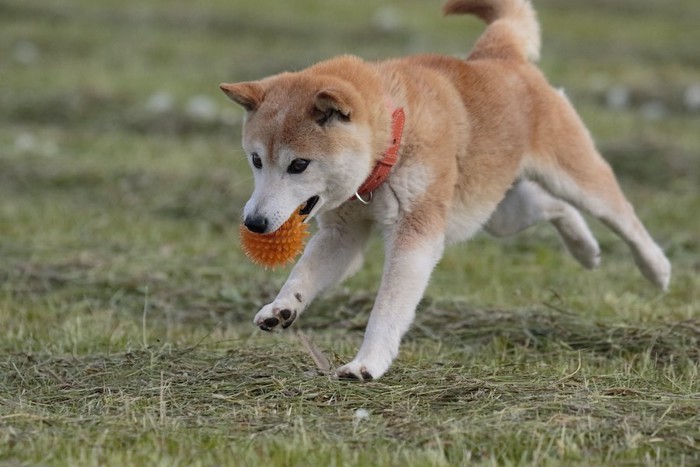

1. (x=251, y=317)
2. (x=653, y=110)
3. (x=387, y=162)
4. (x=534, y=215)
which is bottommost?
(x=653, y=110)

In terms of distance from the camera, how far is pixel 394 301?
5547 mm

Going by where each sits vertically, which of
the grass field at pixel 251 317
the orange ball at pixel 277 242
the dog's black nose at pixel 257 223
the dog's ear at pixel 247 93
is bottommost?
the grass field at pixel 251 317

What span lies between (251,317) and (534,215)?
178 centimetres

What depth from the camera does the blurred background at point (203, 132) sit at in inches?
314

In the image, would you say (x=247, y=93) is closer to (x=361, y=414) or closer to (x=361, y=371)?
(x=361, y=371)

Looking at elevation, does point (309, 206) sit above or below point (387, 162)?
below

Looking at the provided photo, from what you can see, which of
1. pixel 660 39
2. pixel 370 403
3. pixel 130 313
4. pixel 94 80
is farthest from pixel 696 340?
pixel 660 39

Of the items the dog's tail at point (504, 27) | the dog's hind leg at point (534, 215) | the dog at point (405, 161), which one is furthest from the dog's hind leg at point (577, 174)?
the dog's tail at point (504, 27)

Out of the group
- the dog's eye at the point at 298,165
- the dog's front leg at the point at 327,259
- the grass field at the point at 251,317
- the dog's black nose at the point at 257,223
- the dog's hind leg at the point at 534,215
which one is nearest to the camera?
the grass field at the point at 251,317

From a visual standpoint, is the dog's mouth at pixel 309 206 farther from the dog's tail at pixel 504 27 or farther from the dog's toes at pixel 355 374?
the dog's tail at pixel 504 27

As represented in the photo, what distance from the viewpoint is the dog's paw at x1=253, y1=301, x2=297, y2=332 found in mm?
5578

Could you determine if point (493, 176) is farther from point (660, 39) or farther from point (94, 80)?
point (660, 39)

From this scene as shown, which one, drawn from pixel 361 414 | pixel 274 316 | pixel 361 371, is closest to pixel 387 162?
pixel 274 316

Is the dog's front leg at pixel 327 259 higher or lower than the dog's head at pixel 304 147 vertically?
lower
